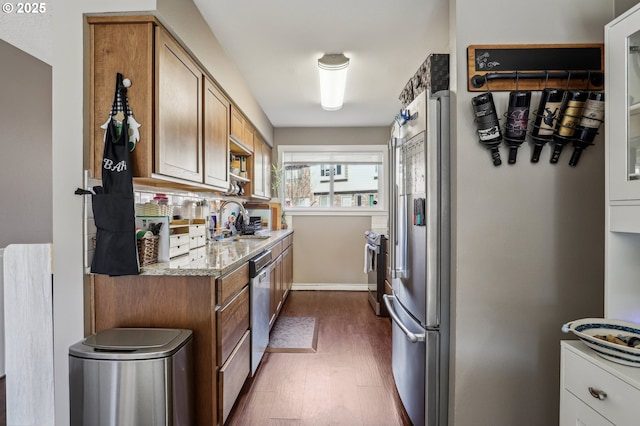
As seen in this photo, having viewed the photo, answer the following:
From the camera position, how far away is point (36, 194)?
302cm

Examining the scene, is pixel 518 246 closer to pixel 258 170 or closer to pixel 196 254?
pixel 196 254

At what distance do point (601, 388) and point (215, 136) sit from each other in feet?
8.34

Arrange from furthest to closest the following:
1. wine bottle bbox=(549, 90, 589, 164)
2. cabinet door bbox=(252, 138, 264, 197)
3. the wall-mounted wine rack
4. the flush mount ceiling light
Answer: cabinet door bbox=(252, 138, 264, 197) < the flush mount ceiling light < the wall-mounted wine rack < wine bottle bbox=(549, 90, 589, 164)

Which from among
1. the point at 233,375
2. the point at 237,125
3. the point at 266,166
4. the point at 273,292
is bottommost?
the point at 233,375

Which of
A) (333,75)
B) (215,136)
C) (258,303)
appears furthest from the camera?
(333,75)

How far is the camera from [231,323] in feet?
6.33

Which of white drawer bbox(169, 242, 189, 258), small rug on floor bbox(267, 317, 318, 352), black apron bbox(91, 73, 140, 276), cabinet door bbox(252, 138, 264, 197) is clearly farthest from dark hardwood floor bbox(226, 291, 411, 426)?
cabinet door bbox(252, 138, 264, 197)

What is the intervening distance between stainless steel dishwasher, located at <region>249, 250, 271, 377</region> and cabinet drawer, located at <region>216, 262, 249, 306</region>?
108mm

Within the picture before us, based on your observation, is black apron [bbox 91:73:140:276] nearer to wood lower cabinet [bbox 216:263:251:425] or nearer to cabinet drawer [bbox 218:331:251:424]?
wood lower cabinet [bbox 216:263:251:425]

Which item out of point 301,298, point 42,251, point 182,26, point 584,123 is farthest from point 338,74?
point 301,298

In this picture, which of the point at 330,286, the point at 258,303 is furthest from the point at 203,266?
the point at 330,286

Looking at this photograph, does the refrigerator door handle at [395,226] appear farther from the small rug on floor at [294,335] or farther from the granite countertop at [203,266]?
the small rug on floor at [294,335]

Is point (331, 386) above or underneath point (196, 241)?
underneath

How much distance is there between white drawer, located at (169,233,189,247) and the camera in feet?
6.44
